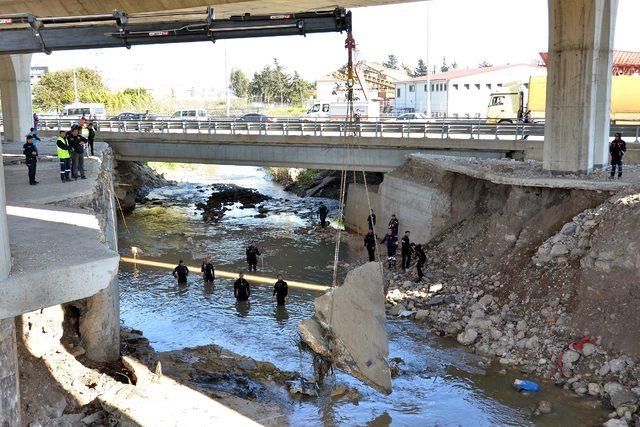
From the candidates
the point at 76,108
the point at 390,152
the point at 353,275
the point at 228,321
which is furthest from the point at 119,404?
the point at 76,108

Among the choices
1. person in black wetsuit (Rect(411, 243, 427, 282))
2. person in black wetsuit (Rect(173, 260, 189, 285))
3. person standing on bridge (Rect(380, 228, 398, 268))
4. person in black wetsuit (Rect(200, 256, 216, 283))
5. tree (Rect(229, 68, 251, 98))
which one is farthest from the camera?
tree (Rect(229, 68, 251, 98))

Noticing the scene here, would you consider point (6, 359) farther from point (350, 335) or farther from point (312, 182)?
point (312, 182)

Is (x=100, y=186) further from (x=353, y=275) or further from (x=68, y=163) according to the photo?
(x=353, y=275)

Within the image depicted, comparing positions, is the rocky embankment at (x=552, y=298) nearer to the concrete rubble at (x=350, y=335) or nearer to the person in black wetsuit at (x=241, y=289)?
the concrete rubble at (x=350, y=335)

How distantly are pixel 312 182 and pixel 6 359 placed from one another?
108ft

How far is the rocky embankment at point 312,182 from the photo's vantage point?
3853cm

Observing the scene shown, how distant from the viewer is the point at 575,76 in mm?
19922

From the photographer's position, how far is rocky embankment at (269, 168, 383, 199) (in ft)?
126

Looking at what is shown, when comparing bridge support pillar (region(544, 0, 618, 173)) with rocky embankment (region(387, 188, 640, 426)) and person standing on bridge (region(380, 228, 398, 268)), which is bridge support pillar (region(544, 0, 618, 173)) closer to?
rocky embankment (region(387, 188, 640, 426))

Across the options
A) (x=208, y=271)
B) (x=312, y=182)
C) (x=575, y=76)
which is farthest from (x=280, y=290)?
(x=312, y=182)

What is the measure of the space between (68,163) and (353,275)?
869cm

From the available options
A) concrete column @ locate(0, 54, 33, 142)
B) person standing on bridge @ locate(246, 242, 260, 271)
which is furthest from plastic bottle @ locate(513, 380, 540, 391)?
concrete column @ locate(0, 54, 33, 142)

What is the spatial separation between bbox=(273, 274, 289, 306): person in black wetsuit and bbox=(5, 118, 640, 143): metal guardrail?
737cm

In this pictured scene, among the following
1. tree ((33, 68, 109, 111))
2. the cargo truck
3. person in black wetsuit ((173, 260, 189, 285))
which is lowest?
person in black wetsuit ((173, 260, 189, 285))
